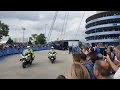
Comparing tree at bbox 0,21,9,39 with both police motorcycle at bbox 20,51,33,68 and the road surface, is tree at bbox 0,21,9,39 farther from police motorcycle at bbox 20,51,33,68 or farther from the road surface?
police motorcycle at bbox 20,51,33,68

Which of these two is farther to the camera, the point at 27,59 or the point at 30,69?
the point at 27,59

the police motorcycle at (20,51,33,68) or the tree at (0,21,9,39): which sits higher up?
the tree at (0,21,9,39)

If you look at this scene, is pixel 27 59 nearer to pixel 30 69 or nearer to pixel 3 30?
pixel 30 69

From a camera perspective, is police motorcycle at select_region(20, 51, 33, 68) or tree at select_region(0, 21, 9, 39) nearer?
tree at select_region(0, 21, 9, 39)

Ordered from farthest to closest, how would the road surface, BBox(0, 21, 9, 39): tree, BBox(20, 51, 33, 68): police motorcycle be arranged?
BBox(20, 51, 33, 68): police motorcycle < the road surface < BBox(0, 21, 9, 39): tree

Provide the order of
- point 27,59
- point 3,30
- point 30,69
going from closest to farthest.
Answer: point 3,30 < point 30,69 < point 27,59

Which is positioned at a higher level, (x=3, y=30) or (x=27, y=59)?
(x=3, y=30)

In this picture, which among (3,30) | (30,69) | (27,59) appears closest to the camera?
(3,30)

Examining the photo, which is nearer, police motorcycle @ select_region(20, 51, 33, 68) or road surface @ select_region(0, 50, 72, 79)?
road surface @ select_region(0, 50, 72, 79)

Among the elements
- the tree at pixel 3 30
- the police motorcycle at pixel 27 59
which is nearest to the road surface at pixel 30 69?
the police motorcycle at pixel 27 59

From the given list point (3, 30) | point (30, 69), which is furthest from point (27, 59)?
point (3, 30)

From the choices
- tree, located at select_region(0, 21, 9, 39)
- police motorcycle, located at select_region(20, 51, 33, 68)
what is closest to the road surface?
police motorcycle, located at select_region(20, 51, 33, 68)

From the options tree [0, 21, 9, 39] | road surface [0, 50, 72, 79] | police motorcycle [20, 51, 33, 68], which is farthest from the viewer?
police motorcycle [20, 51, 33, 68]
